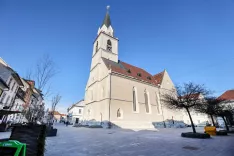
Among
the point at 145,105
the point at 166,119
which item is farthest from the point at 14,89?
the point at 166,119

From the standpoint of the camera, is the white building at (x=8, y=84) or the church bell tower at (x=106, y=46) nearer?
the white building at (x=8, y=84)

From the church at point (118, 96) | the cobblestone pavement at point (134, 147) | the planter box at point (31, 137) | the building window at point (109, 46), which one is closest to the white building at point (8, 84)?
the church at point (118, 96)

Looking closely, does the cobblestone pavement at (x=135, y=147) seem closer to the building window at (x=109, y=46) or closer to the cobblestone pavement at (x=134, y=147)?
the cobblestone pavement at (x=134, y=147)

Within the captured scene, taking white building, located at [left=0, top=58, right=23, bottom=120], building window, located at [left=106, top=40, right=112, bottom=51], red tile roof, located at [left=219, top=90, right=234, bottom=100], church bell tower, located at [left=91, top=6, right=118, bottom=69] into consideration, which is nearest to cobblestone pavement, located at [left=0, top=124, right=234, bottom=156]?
white building, located at [left=0, top=58, right=23, bottom=120]

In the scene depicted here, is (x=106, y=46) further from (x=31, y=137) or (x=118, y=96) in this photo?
(x=31, y=137)

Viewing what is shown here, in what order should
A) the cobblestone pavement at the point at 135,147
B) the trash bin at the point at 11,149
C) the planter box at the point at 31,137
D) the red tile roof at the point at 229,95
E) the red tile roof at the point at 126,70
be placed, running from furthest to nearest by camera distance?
the red tile roof at the point at 229,95 < the red tile roof at the point at 126,70 < the cobblestone pavement at the point at 135,147 < the planter box at the point at 31,137 < the trash bin at the point at 11,149

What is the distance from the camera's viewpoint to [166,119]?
32531 millimetres

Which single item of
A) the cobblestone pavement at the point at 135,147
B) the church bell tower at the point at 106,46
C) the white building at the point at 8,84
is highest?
the church bell tower at the point at 106,46

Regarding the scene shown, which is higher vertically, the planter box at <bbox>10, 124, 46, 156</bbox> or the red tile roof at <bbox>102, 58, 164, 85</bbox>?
the red tile roof at <bbox>102, 58, 164, 85</bbox>

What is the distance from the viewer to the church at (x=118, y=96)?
24.8m

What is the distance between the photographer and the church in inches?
974

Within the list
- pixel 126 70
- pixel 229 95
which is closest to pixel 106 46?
pixel 126 70

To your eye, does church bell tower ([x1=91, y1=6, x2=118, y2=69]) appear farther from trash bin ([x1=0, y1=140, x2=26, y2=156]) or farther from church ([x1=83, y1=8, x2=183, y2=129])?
trash bin ([x1=0, y1=140, x2=26, y2=156])

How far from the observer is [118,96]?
25.8m
